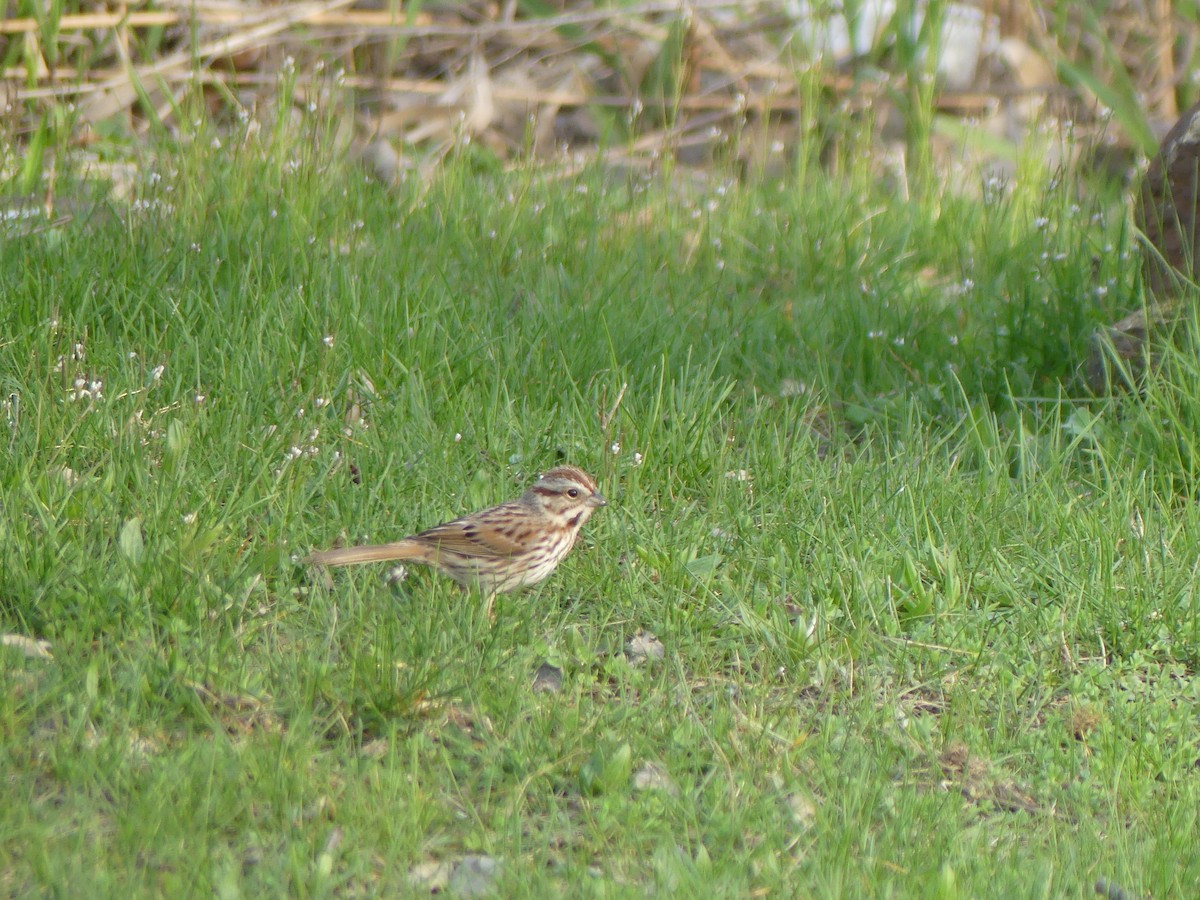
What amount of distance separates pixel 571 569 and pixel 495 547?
0.44 m

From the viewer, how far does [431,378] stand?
5.84m

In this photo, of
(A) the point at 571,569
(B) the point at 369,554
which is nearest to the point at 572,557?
(A) the point at 571,569

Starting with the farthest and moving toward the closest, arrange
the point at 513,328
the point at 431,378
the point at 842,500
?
the point at 513,328, the point at 431,378, the point at 842,500

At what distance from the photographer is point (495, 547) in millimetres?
4520

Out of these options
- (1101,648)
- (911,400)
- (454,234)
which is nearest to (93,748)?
(1101,648)

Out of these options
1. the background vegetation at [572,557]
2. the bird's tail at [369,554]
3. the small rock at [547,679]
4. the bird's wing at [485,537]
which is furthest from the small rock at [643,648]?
the bird's tail at [369,554]

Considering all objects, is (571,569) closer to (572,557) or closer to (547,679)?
(572,557)

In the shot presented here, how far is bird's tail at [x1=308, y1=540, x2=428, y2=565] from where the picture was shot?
4.46 m

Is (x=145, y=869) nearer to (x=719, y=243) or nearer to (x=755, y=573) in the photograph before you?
(x=755, y=573)

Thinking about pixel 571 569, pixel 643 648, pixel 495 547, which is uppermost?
pixel 495 547

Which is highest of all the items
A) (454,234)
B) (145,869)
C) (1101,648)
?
(454,234)

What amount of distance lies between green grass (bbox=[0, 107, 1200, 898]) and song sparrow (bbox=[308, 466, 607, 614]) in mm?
99

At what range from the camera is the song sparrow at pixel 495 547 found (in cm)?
450

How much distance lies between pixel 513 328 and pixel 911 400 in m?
1.74
